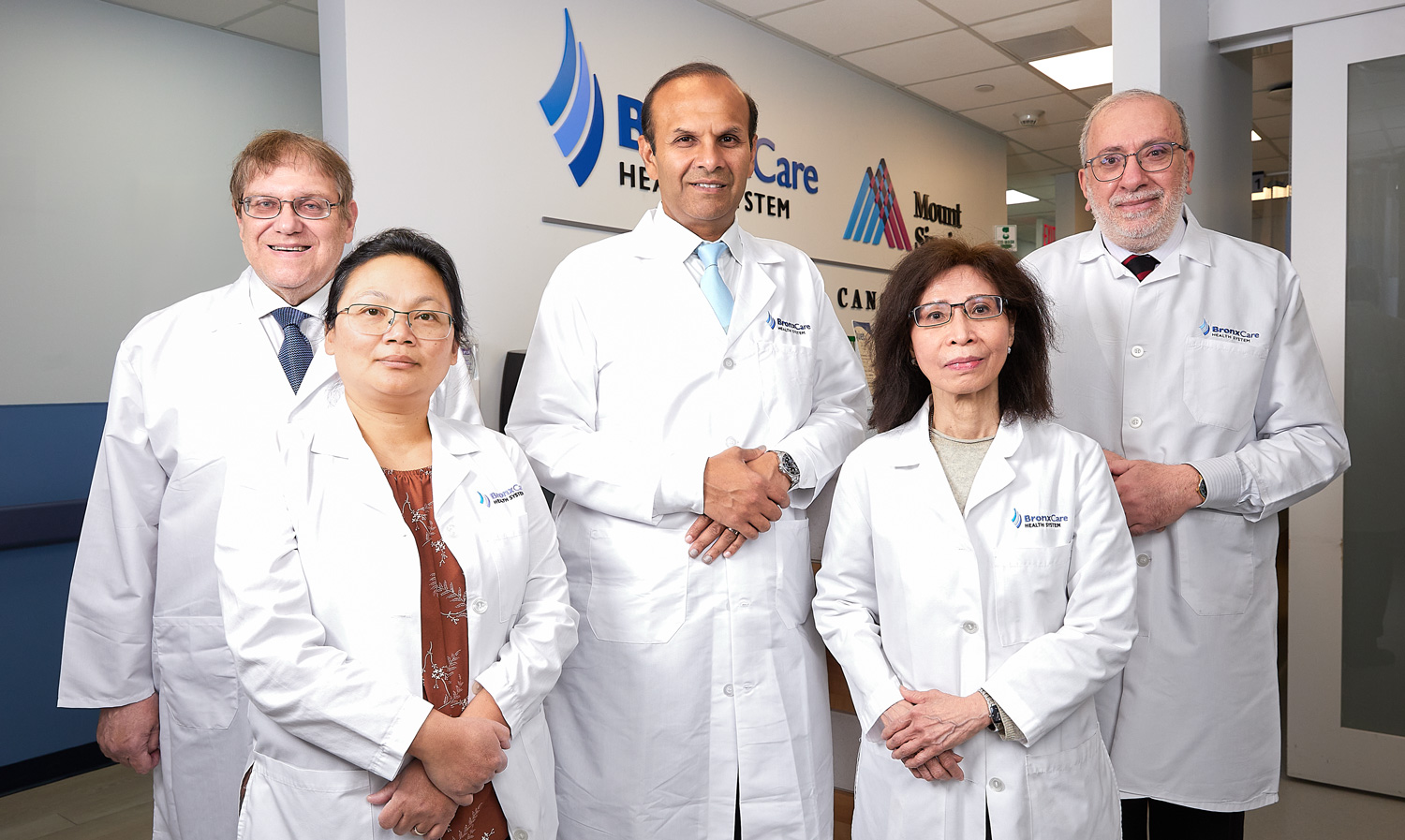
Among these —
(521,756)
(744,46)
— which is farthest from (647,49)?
(521,756)

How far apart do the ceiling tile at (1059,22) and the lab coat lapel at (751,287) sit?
3.58m

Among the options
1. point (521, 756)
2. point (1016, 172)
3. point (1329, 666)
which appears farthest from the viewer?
point (1016, 172)

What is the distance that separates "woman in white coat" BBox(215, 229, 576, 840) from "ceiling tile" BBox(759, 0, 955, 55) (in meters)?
4.16

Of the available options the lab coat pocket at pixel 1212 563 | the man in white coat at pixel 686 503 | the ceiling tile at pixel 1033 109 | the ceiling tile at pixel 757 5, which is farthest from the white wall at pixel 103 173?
the ceiling tile at pixel 1033 109

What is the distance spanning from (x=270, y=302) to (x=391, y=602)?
0.81m

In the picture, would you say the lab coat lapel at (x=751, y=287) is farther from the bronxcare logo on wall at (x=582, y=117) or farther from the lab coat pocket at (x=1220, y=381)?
the bronxcare logo on wall at (x=582, y=117)

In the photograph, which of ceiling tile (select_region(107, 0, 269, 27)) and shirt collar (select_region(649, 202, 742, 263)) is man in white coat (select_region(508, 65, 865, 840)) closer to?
shirt collar (select_region(649, 202, 742, 263))

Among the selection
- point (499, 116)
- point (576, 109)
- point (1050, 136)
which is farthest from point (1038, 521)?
→ point (1050, 136)

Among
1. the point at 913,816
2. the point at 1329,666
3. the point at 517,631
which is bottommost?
the point at 1329,666

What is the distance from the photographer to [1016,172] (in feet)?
31.4

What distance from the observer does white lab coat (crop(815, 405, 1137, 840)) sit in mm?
1562

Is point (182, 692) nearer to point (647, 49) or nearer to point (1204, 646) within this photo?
point (1204, 646)

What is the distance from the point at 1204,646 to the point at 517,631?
140 cm

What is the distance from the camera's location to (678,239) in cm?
200
